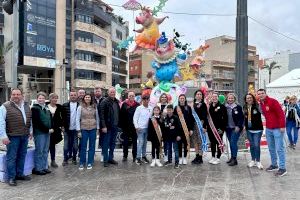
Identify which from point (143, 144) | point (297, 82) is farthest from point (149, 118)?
point (297, 82)

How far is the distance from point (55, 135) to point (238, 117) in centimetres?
402

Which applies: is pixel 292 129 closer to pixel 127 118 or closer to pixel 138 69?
pixel 127 118

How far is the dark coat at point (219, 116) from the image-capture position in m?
9.02

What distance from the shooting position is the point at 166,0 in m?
15.2

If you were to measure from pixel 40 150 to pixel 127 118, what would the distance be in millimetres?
2279

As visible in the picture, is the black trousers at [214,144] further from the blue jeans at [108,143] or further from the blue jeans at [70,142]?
the blue jeans at [70,142]

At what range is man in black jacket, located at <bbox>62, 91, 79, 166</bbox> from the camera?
8.83m

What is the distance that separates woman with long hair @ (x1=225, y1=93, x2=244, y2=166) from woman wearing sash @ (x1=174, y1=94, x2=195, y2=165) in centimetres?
84

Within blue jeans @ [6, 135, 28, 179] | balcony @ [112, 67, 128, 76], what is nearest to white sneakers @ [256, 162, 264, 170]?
blue jeans @ [6, 135, 28, 179]

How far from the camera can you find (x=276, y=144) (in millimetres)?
8047

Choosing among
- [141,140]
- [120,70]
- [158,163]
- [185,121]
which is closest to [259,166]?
[185,121]

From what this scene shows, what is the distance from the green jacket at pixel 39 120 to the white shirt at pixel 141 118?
208 cm

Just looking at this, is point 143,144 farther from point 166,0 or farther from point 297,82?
point 297,82

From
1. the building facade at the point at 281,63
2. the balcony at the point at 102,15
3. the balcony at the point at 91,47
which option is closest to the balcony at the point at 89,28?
the balcony at the point at 91,47
